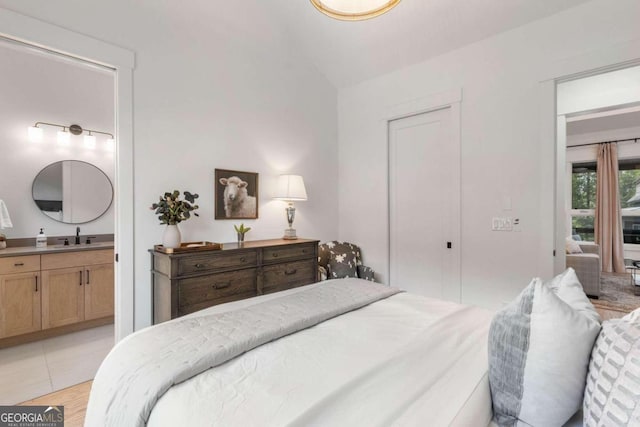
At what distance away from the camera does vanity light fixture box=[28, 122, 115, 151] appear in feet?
10.7

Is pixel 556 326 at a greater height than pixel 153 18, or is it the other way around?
pixel 153 18

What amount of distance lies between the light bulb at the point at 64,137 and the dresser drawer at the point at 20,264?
1405 millimetres

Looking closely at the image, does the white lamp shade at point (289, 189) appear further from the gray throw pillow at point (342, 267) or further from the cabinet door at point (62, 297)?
the cabinet door at point (62, 297)

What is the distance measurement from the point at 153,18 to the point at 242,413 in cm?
302

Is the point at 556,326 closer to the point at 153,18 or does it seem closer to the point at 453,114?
the point at 453,114

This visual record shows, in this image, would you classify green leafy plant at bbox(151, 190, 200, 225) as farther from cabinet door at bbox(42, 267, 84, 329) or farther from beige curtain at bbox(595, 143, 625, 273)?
beige curtain at bbox(595, 143, 625, 273)

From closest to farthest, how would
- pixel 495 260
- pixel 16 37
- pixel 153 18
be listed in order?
pixel 16 37 → pixel 153 18 → pixel 495 260

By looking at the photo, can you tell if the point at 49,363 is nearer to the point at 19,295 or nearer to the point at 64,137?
the point at 19,295

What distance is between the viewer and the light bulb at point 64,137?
3.44 m

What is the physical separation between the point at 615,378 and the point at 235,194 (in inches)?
114

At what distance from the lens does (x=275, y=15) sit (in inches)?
127

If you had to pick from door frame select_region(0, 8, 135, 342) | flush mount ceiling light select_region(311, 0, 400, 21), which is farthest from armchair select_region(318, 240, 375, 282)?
flush mount ceiling light select_region(311, 0, 400, 21)

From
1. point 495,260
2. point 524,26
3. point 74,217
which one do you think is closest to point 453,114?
point 524,26

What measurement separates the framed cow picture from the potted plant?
0.50 m
